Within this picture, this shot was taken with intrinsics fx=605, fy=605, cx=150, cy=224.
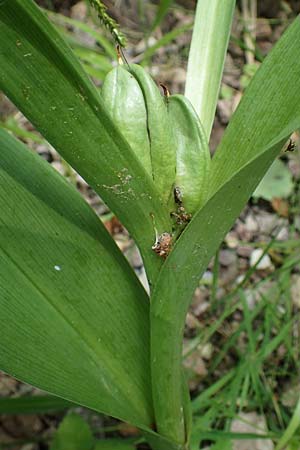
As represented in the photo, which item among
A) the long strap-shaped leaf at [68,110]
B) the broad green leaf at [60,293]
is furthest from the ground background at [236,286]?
the long strap-shaped leaf at [68,110]

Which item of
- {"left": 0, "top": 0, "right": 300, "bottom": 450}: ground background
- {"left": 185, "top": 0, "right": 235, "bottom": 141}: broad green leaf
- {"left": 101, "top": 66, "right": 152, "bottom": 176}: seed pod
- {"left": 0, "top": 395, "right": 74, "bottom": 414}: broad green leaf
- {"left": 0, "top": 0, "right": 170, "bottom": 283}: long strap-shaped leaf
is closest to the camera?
{"left": 0, "top": 0, "right": 170, "bottom": 283}: long strap-shaped leaf

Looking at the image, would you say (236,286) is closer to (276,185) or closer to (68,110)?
(276,185)

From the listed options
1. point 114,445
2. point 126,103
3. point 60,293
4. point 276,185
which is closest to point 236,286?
point 276,185

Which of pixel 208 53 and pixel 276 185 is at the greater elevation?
pixel 276 185

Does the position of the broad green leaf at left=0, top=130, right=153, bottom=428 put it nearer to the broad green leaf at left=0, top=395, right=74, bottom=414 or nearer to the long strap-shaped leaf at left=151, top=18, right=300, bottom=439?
the long strap-shaped leaf at left=151, top=18, right=300, bottom=439

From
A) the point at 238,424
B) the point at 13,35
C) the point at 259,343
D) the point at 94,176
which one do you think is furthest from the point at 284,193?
the point at 13,35

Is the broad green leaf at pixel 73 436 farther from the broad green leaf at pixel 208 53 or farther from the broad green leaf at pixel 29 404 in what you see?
the broad green leaf at pixel 208 53

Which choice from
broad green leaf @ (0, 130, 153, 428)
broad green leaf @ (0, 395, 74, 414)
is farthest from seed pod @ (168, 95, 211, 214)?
broad green leaf @ (0, 395, 74, 414)
